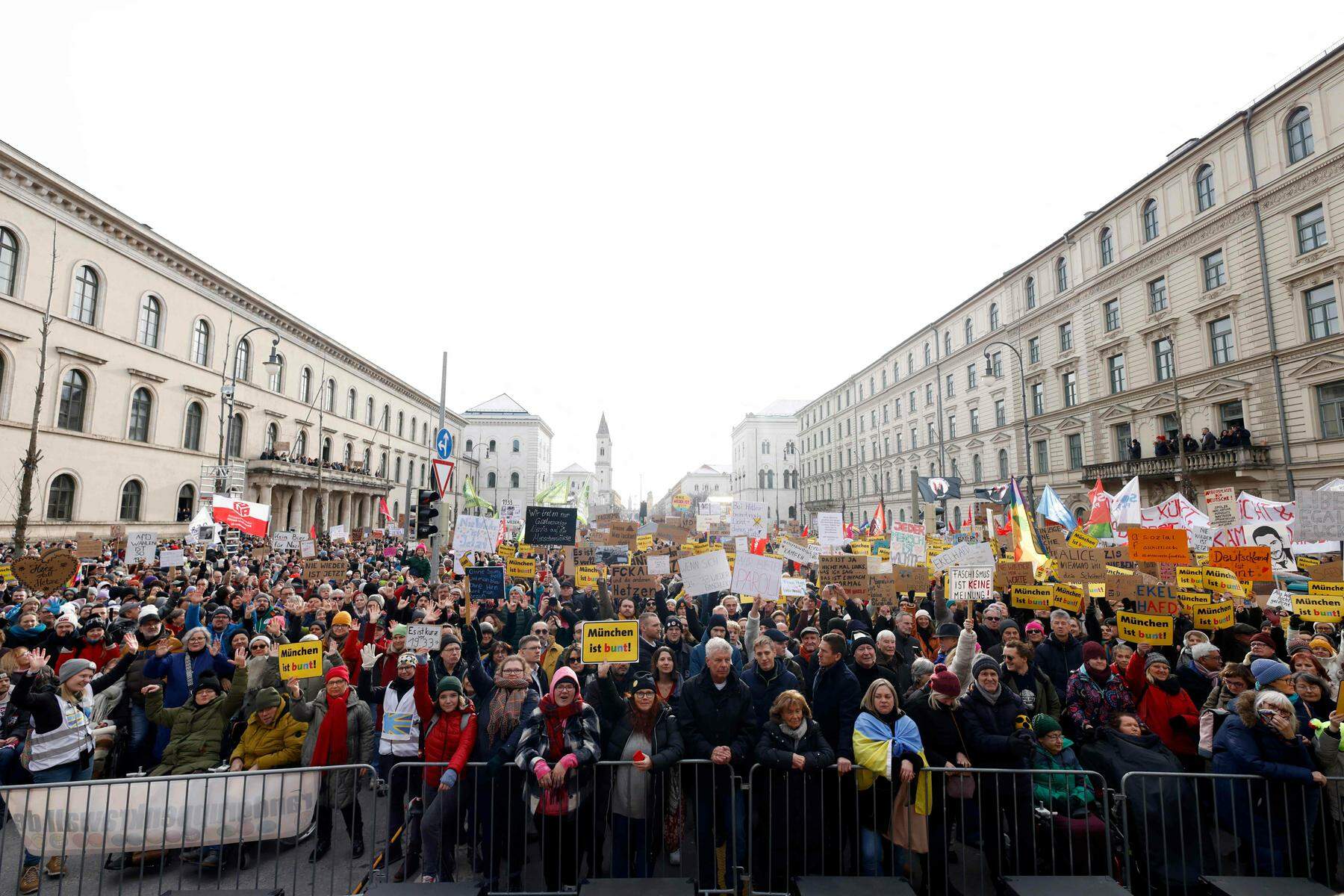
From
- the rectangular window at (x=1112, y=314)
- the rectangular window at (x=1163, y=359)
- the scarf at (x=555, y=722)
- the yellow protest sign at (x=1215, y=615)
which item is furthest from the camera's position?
the rectangular window at (x=1112, y=314)

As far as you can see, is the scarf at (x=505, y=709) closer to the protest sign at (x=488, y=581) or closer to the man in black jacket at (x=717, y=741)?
the man in black jacket at (x=717, y=741)

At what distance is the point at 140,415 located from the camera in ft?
99.7

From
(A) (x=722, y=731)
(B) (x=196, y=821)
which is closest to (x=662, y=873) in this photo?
(A) (x=722, y=731)

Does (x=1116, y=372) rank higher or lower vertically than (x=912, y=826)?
higher

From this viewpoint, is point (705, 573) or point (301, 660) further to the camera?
point (705, 573)

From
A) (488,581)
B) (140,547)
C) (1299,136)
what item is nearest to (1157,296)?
(1299,136)

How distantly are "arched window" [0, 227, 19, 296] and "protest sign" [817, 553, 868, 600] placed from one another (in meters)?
29.7

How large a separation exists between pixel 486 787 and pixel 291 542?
723 inches

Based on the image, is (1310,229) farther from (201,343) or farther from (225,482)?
(201,343)

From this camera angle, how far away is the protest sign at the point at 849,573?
36.3 feet

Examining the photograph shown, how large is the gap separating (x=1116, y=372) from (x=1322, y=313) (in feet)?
32.1

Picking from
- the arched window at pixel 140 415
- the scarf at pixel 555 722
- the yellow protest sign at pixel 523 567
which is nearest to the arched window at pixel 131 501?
the arched window at pixel 140 415

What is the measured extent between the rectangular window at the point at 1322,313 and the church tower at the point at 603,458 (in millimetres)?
132193

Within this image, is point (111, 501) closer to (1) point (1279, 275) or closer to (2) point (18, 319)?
(2) point (18, 319)
